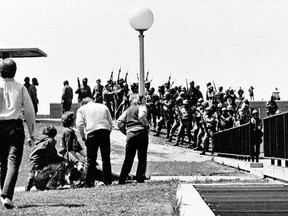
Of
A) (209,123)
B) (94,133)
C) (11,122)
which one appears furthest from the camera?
(209,123)

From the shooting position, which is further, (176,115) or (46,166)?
(176,115)

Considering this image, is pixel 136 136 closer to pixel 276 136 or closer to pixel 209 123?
pixel 276 136

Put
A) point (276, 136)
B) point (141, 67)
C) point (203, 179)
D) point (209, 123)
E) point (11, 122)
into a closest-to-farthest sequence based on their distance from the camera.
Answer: point (11, 122) → point (276, 136) → point (203, 179) → point (141, 67) → point (209, 123)

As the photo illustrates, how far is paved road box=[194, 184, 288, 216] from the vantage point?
8.76 m

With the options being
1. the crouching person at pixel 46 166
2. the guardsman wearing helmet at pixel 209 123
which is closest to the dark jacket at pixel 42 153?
the crouching person at pixel 46 166

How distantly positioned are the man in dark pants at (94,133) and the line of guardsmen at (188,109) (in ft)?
37.9

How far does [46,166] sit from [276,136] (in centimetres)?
413

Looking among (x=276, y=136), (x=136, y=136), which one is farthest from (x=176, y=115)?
(x=276, y=136)

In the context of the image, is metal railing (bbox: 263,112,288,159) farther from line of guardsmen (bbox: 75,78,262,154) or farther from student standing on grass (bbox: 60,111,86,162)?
line of guardsmen (bbox: 75,78,262,154)

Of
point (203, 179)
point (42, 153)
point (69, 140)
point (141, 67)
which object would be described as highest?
point (141, 67)

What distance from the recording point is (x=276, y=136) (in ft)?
48.3

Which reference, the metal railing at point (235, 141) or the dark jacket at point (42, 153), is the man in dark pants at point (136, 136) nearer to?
the dark jacket at point (42, 153)

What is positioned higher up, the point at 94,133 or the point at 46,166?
the point at 94,133

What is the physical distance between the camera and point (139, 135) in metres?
14.9
